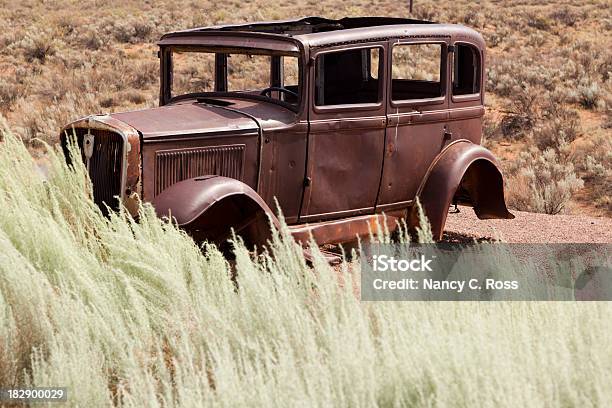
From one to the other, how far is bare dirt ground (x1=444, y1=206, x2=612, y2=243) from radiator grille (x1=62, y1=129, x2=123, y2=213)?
3.82 meters

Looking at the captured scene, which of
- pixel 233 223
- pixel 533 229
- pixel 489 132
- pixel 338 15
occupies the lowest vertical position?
pixel 489 132

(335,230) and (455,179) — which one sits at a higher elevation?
(455,179)

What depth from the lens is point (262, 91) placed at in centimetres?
747

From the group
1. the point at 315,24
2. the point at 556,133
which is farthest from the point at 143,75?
the point at 315,24

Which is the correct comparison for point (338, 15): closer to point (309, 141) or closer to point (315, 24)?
point (315, 24)

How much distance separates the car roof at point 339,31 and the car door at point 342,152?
0.29 feet

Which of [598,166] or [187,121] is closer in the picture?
[187,121]

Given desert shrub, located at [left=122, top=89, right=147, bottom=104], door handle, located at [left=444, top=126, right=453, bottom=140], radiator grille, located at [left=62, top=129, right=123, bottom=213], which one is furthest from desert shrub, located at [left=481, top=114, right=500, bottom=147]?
radiator grille, located at [left=62, top=129, right=123, bottom=213]

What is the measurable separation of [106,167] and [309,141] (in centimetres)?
155

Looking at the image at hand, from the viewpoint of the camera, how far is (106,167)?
633 cm

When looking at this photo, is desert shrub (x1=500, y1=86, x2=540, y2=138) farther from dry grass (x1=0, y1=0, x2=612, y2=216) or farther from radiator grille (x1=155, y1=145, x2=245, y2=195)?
radiator grille (x1=155, y1=145, x2=245, y2=195)

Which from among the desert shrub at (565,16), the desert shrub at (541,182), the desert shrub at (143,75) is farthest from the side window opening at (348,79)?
the desert shrub at (565,16)

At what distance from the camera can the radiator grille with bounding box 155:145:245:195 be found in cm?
632

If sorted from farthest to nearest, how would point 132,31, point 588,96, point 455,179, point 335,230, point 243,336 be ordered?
point 132,31, point 588,96, point 455,179, point 335,230, point 243,336
